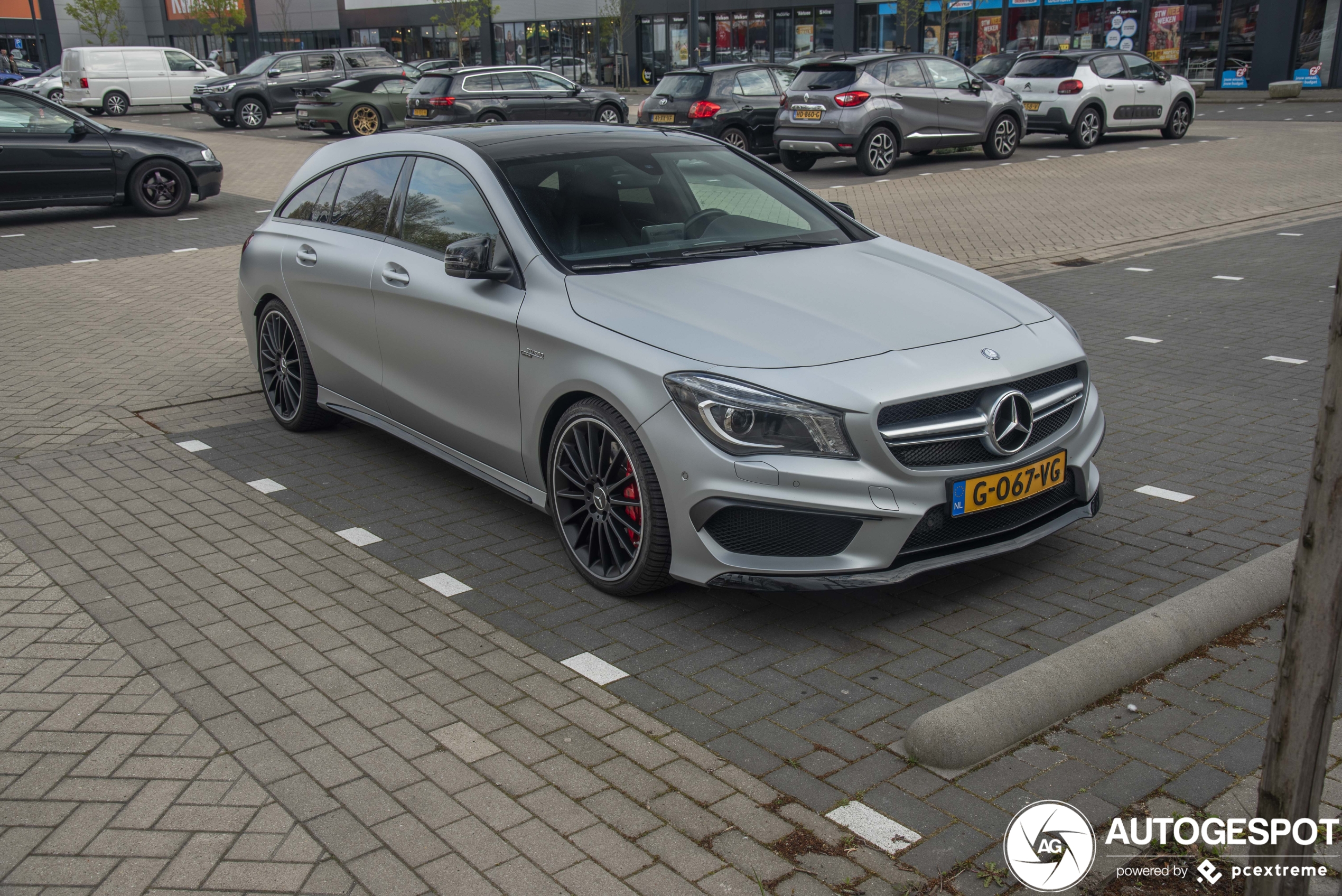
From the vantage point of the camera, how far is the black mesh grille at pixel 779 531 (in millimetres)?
3877

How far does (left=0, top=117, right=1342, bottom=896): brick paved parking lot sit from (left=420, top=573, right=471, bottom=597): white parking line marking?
0.07 feet

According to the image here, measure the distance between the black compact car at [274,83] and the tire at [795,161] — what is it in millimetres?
14165

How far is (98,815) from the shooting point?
318 cm

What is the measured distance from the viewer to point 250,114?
1187 inches

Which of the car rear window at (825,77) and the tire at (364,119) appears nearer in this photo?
the car rear window at (825,77)

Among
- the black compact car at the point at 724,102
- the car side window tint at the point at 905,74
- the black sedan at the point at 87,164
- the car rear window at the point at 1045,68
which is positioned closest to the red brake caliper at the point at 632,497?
the black sedan at the point at 87,164

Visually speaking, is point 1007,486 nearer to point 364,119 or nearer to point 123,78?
point 364,119

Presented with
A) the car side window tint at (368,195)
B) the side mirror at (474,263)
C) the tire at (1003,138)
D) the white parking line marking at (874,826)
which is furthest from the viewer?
the tire at (1003,138)

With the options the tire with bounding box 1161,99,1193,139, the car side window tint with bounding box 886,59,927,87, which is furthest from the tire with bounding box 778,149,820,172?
the tire with bounding box 1161,99,1193,139

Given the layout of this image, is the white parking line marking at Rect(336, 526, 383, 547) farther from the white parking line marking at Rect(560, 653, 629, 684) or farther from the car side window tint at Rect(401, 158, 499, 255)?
the white parking line marking at Rect(560, 653, 629, 684)

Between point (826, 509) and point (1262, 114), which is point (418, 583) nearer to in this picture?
point (826, 509)

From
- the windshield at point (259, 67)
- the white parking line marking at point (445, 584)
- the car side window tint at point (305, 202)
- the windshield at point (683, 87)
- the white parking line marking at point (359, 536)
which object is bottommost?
the white parking line marking at point (445, 584)

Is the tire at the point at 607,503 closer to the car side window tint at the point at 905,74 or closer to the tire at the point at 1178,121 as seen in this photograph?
the car side window tint at the point at 905,74

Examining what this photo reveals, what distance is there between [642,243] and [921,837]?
280 cm
